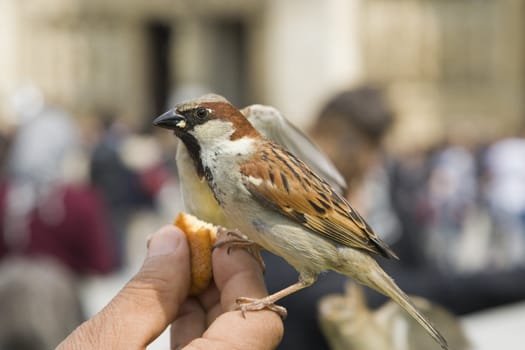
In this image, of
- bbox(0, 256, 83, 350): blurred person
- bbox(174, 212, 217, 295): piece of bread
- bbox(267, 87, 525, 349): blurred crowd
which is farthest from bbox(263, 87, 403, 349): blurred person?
bbox(174, 212, 217, 295): piece of bread

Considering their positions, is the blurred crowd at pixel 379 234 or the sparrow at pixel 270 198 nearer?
the sparrow at pixel 270 198

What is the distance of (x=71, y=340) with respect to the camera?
5.21 ft

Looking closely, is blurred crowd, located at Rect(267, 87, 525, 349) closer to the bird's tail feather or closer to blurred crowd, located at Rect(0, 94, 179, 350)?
blurred crowd, located at Rect(0, 94, 179, 350)

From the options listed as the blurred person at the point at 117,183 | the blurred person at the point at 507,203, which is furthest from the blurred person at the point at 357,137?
the blurred person at the point at 117,183

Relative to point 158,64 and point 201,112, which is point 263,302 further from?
point 158,64

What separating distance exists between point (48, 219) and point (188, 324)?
3.57m

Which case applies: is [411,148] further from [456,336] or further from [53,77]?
[456,336]

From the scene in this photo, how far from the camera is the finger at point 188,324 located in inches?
70.4

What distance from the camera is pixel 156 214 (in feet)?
36.2

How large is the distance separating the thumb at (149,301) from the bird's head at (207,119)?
255 millimetres

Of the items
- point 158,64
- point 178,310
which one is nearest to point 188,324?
point 178,310

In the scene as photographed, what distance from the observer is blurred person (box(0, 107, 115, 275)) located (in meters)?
5.06

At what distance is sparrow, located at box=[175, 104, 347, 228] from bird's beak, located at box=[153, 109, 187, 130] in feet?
0.26

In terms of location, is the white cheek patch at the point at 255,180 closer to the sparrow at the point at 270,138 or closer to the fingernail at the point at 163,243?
the sparrow at the point at 270,138
